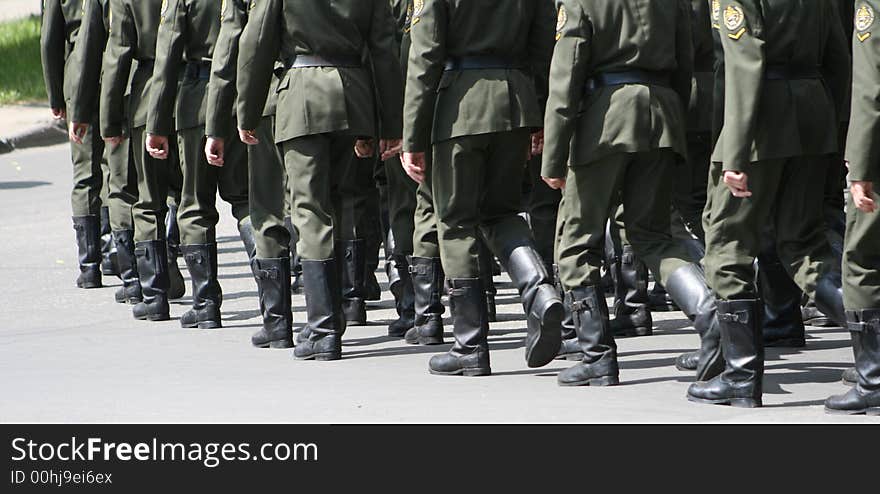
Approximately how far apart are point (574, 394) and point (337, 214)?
6.14 ft

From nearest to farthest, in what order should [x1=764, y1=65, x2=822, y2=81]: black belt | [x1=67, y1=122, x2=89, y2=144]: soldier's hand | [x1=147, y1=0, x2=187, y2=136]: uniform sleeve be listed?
1. [x1=764, y1=65, x2=822, y2=81]: black belt
2. [x1=147, y1=0, x2=187, y2=136]: uniform sleeve
3. [x1=67, y1=122, x2=89, y2=144]: soldier's hand

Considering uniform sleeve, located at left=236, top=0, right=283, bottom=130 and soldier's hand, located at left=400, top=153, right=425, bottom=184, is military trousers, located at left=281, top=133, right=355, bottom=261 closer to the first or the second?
uniform sleeve, located at left=236, top=0, right=283, bottom=130

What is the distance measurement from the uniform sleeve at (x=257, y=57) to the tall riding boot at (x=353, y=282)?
1.51 m

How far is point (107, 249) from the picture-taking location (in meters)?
12.0

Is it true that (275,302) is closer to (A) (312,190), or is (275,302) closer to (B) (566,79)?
(A) (312,190)

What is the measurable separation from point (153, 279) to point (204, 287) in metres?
0.48

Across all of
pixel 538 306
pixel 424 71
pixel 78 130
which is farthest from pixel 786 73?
pixel 78 130

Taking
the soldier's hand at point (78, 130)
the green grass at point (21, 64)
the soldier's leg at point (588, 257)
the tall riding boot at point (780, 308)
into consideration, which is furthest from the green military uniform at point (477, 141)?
the green grass at point (21, 64)

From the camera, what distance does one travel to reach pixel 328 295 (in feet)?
27.4

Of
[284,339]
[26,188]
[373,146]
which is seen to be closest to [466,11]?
[373,146]

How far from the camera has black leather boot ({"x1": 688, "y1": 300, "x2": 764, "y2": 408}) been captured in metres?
6.84

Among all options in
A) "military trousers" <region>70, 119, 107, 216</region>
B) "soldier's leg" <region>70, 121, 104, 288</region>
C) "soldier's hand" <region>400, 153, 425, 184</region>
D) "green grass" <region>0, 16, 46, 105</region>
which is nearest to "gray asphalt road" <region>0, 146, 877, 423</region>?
"soldier's leg" <region>70, 121, 104, 288</region>

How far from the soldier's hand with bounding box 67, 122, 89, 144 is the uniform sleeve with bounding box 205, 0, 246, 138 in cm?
207
